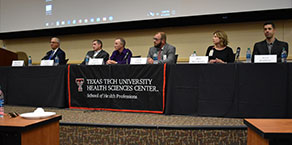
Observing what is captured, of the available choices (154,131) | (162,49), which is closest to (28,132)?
(154,131)

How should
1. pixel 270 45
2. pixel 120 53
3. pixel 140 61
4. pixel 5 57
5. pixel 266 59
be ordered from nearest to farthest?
1. pixel 266 59
2. pixel 140 61
3. pixel 270 45
4. pixel 120 53
5. pixel 5 57

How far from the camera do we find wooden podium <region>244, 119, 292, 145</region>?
0.79 metres

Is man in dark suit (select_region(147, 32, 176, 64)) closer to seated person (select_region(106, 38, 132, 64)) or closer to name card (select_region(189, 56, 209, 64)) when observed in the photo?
seated person (select_region(106, 38, 132, 64))

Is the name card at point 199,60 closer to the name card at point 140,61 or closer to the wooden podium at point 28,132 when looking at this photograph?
the name card at point 140,61

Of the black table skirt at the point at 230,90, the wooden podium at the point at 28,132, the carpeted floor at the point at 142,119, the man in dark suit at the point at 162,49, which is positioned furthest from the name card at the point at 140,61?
the wooden podium at the point at 28,132

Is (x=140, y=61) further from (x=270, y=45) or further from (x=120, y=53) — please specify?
(x=270, y=45)

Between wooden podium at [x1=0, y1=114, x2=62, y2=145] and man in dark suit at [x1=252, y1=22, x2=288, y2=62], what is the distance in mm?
2545

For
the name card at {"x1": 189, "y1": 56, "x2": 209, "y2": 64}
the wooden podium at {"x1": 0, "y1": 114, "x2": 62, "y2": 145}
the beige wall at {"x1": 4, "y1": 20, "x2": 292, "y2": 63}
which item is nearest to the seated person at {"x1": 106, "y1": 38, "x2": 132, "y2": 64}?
the name card at {"x1": 189, "y1": 56, "x2": 209, "y2": 64}

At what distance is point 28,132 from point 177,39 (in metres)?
3.53

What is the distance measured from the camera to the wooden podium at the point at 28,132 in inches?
36.5

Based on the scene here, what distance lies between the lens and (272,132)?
79 centimetres

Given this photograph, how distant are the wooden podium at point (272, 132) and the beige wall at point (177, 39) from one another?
3097mm

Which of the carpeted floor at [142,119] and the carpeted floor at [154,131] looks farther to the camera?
the carpeted floor at [142,119]

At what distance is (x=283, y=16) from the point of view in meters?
3.34
